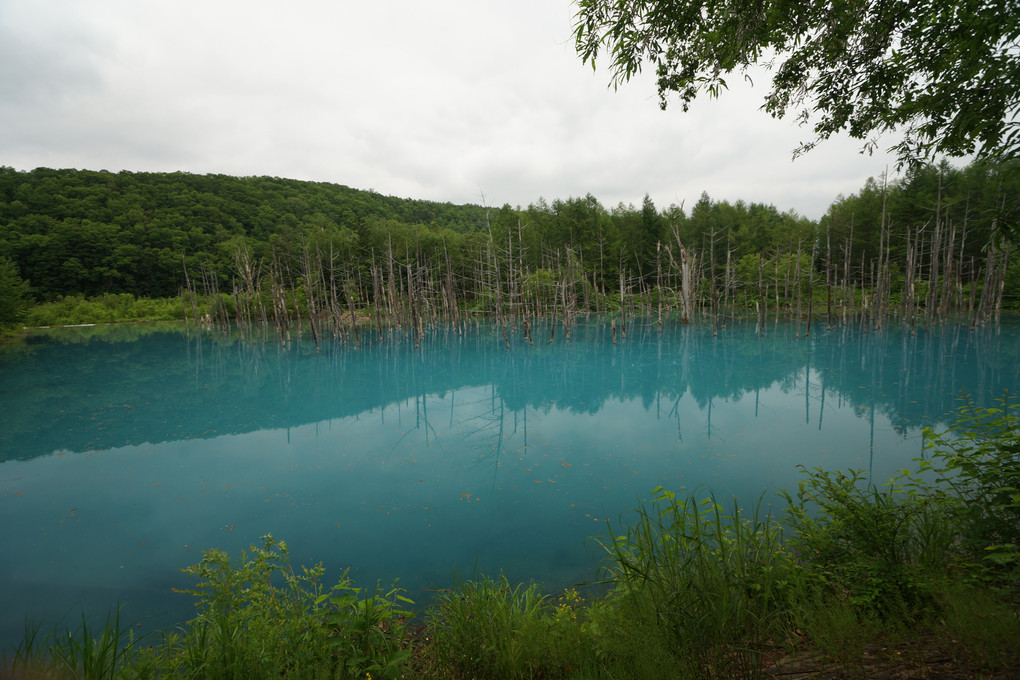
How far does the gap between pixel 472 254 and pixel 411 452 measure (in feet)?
120

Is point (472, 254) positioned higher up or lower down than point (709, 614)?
higher up

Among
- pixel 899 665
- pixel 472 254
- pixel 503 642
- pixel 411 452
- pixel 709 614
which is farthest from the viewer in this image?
pixel 472 254

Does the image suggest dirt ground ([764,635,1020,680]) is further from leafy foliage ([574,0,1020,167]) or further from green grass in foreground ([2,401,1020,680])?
leafy foliage ([574,0,1020,167])

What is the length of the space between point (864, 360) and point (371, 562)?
21055 millimetres

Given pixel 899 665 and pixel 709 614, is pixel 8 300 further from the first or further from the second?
pixel 899 665

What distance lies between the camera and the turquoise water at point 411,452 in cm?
583

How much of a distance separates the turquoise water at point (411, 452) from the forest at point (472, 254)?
10.8 meters

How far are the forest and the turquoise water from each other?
35.4ft

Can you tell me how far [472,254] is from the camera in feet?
146

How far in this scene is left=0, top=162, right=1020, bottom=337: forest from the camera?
31.8 metres

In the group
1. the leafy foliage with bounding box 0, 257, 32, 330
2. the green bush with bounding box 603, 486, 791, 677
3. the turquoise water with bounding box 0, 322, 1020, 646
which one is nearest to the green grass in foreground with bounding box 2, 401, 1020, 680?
the green bush with bounding box 603, 486, 791, 677

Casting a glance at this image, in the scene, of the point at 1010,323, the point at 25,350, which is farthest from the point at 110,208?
the point at 1010,323

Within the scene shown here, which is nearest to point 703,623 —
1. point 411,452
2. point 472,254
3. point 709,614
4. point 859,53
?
point 709,614

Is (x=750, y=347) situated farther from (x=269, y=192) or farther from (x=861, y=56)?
(x=269, y=192)
